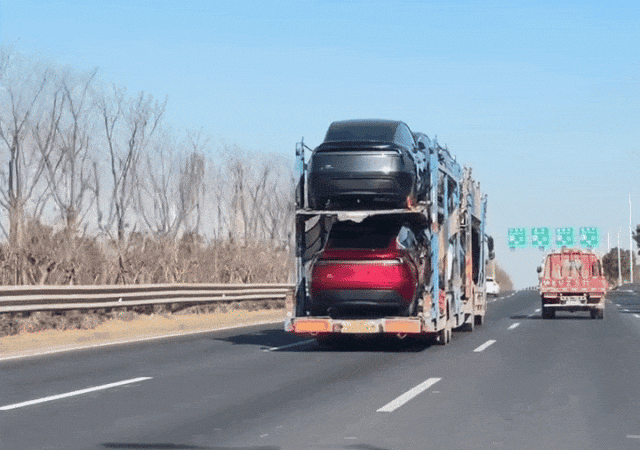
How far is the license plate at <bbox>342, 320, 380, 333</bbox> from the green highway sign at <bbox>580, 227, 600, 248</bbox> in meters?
79.9

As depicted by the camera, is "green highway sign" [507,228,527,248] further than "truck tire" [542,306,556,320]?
Yes

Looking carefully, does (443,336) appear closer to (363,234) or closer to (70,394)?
(363,234)

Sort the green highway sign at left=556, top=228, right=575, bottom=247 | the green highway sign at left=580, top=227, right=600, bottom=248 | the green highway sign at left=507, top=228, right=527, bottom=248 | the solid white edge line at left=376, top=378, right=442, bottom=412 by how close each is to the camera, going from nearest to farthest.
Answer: the solid white edge line at left=376, top=378, right=442, bottom=412 → the green highway sign at left=580, top=227, right=600, bottom=248 → the green highway sign at left=556, top=228, right=575, bottom=247 → the green highway sign at left=507, top=228, right=527, bottom=248

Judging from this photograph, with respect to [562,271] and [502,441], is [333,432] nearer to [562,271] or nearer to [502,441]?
[502,441]

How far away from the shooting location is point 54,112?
32.2 metres

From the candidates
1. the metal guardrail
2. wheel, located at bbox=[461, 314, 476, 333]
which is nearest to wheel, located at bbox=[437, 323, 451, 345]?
the metal guardrail

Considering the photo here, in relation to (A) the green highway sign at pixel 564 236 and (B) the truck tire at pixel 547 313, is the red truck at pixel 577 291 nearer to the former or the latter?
(B) the truck tire at pixel 547 313

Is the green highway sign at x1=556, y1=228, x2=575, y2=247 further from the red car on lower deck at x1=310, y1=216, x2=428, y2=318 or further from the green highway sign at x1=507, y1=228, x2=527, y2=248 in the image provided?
the red car on lower deck at x1=310, y1=216, x2=428, y2=318

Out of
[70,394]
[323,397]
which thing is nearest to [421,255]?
[323,397]

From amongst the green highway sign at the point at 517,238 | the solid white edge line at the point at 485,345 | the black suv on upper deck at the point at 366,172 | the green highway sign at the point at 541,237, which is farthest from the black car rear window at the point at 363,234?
the green highway sign at the point at 517,238

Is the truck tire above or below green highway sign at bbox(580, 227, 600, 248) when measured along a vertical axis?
below

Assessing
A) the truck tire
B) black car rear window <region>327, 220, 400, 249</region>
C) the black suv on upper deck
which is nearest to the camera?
the black suv on upper deck

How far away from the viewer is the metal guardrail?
1853 cm

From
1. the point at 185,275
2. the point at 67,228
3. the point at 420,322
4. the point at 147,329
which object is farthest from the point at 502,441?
the point at 185,275
